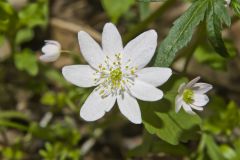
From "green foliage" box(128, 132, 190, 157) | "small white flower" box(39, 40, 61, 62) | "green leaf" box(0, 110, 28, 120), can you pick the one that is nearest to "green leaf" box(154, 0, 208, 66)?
"small white flower" box(39, 40, 61, 62)

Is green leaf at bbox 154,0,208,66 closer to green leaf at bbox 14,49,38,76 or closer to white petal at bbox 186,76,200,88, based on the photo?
white petal at bbox 186,76,200,88

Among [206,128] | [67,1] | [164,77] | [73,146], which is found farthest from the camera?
[67,1]

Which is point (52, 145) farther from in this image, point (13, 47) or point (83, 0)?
point (83, 0)

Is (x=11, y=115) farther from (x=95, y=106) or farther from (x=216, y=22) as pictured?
(x=216, y=22)

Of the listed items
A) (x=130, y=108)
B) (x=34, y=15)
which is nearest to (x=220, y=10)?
(x=130, y=108)

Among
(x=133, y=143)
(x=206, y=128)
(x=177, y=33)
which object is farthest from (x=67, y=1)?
(x=177, y=33)

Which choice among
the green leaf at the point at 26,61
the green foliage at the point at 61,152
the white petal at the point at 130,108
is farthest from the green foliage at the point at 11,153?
the white petal at the point at 130,108
